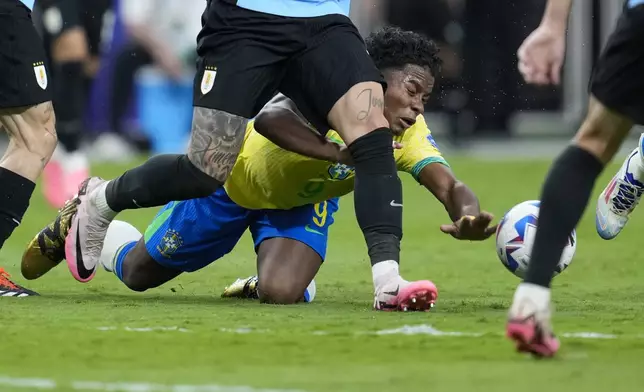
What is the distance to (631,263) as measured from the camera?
8055 millimetres

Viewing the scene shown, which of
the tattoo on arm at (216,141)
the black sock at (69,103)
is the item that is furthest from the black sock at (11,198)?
the black sock at (69,103)

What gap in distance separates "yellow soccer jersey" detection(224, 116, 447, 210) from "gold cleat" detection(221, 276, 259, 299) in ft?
1.25

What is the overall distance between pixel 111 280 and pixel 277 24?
229 cm

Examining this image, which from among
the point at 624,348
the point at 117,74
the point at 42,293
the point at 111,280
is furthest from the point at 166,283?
the point at 117,74

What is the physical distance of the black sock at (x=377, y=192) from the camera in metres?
5.65

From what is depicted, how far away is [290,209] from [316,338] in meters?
1.81

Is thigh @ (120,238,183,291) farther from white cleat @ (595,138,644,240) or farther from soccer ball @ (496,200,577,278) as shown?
white cleat @ (595,138,644,240)

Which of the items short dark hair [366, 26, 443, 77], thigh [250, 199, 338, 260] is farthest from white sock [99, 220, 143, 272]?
short dark hair [366, 26, 443, 77]

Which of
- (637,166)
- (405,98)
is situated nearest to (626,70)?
(405,98)

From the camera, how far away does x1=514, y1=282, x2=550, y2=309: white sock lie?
4277 millimetres

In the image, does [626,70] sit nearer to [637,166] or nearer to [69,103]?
[637,166]

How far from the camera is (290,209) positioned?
659cm

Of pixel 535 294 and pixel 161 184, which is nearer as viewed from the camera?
pixel 535 294

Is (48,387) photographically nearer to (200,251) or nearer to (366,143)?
(366,143)
